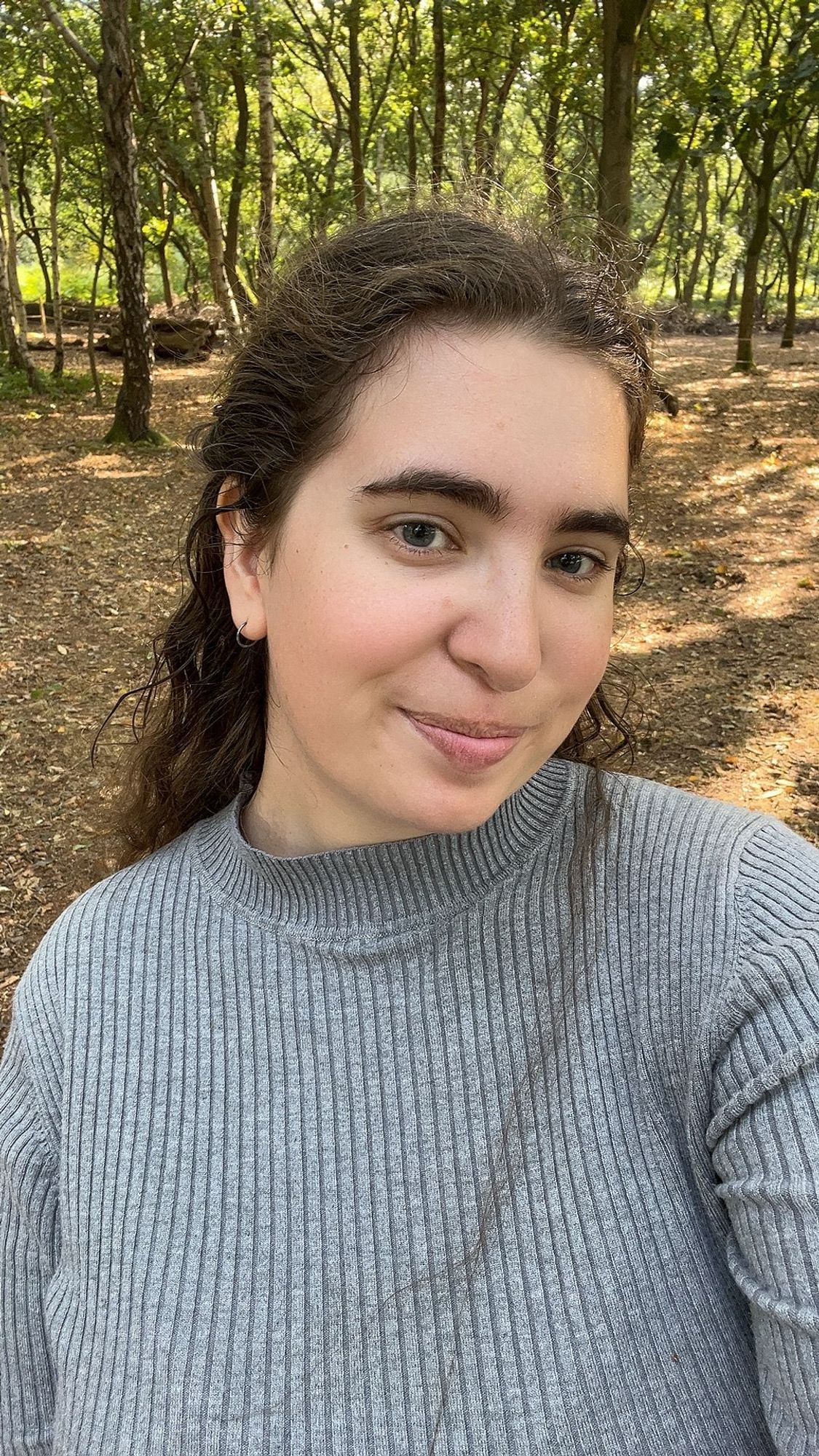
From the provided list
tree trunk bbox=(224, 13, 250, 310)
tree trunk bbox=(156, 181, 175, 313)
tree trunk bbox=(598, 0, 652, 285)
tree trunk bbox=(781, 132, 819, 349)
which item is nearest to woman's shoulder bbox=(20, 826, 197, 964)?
tree trunk bbox=(598, 0, 652, 285)

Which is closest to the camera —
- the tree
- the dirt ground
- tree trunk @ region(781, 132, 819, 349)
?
the dirt ground

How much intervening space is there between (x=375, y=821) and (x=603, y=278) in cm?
90

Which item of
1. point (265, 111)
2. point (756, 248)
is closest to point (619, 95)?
point (756, 248)

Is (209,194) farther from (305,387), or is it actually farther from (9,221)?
(305,387)

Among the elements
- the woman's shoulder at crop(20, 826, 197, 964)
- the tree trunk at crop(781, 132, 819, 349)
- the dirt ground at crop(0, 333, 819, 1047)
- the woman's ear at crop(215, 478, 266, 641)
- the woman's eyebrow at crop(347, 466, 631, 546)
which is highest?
the tree trunk at crop(781, 132, 819, 349)

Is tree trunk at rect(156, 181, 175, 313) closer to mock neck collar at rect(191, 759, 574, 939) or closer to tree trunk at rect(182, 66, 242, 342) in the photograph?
tree trunk at rect(182, 66, 242, 342)

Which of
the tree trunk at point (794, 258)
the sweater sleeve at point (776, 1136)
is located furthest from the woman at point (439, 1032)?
the tree trunk at point (794, 258)

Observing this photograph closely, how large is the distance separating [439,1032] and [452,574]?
63 cm

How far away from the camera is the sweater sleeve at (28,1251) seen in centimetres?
138

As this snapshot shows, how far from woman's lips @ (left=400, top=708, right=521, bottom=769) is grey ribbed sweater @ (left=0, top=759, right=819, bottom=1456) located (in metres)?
0.23

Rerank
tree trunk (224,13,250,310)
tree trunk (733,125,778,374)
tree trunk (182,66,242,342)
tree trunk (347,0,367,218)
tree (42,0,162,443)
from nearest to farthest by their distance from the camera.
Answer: tree (42,0,162,443), tree trunk (733,125,778,374), tree trunk (224,13,250,310), tree trunk (347,0,367,218), tree trunk (182,66,242,342)

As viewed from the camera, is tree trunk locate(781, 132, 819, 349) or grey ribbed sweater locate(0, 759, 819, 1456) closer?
grey ribbed sweater locate(0, 759, 819, 1456)

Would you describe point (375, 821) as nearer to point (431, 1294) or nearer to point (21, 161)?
point (431, 1294)

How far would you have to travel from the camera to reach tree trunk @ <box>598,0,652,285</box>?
9086mm
